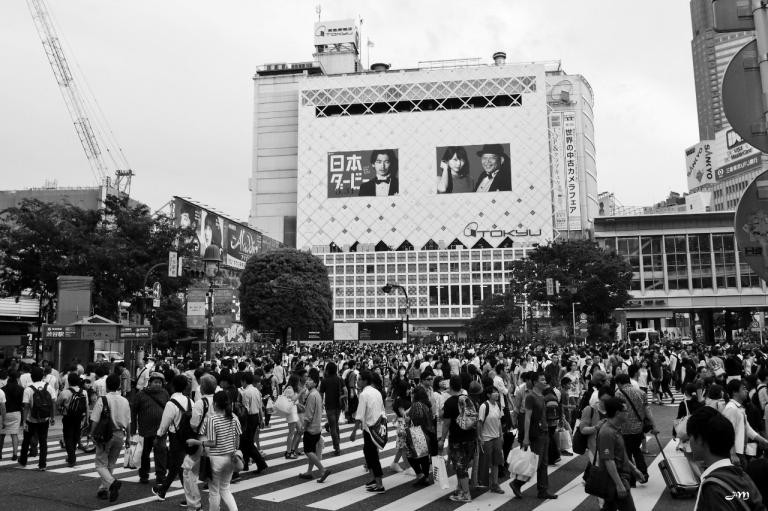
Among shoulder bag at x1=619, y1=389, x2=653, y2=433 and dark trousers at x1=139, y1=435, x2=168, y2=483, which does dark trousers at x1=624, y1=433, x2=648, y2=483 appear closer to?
shoulder bag at x1=619, y1=389, x2=653, y2=433

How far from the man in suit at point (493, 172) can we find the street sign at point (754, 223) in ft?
305

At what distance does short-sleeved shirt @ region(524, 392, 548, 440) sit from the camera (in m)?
8.17

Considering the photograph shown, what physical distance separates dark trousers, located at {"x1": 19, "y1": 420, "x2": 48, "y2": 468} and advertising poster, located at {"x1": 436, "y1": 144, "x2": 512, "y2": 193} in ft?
290

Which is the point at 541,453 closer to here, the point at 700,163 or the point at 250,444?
the point at 250,444

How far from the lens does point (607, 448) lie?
5.68 metres

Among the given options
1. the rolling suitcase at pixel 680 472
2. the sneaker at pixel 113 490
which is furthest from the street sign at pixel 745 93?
Answer: the sneaker at pixel 113 490

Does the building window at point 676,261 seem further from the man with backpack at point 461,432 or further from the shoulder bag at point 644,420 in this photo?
the man with backpack at point 461,432

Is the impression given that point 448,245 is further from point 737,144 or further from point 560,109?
point 737,144

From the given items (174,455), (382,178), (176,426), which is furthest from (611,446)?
(382,178)

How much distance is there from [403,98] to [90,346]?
8652cm

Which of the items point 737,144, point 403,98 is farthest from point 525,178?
point 737,144

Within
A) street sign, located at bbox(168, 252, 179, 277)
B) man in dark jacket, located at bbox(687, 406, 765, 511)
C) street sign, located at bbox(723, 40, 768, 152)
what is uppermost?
street sign, located at bbox(168, 252, 179, 277)

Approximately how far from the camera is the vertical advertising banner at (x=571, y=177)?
94.7m

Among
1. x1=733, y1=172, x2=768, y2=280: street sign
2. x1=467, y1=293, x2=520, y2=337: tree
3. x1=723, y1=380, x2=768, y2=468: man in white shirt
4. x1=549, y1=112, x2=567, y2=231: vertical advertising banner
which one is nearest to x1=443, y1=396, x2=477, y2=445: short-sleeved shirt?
x1=723, y1=380, x2=768, y2=468: man in white shirt
